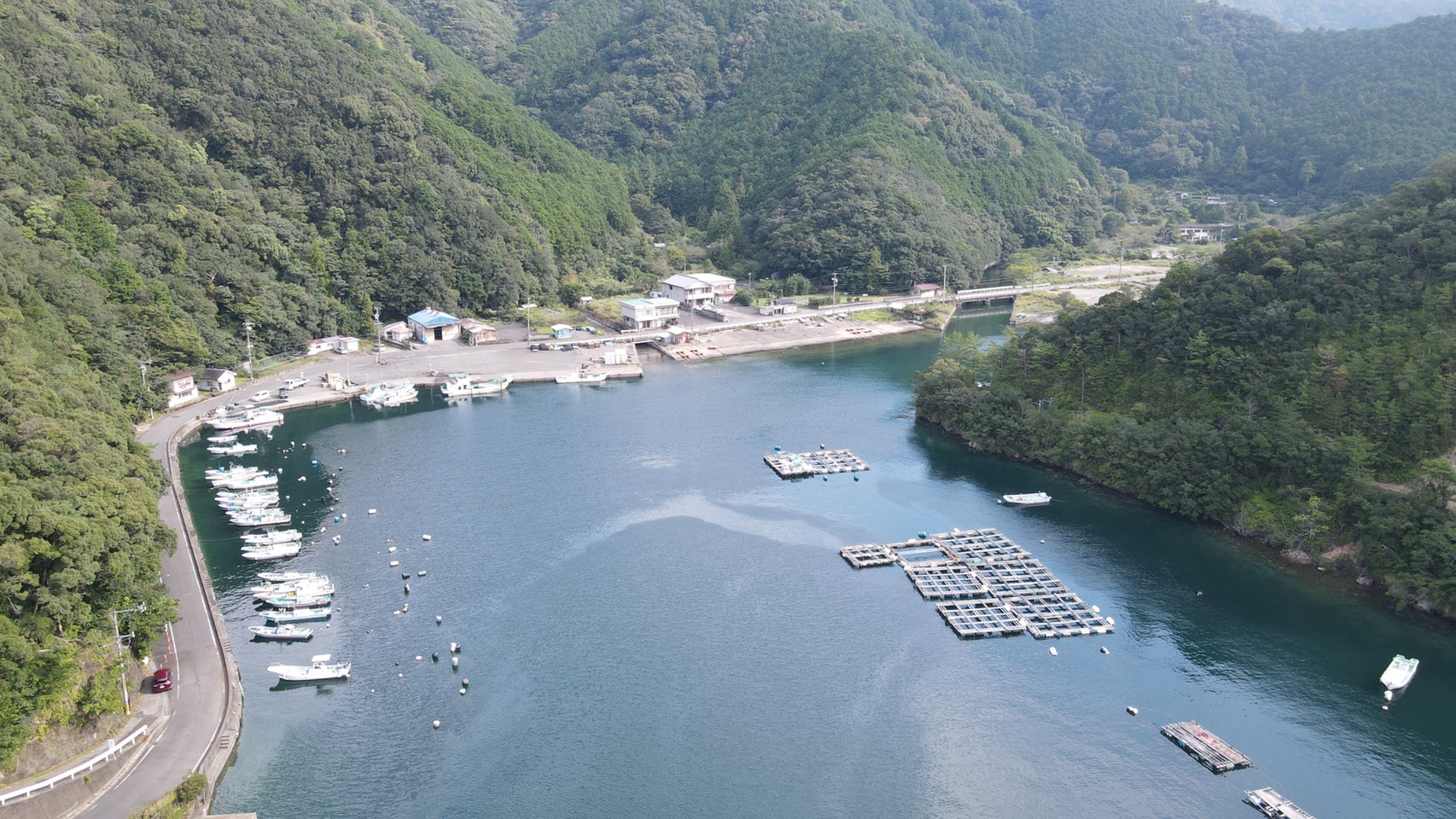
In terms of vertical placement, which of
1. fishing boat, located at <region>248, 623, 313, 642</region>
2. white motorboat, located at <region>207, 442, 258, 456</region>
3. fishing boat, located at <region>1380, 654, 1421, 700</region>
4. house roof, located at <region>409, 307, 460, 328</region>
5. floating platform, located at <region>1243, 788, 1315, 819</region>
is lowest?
floating platform, located at <region>1243, 788, 1315, 819</region>

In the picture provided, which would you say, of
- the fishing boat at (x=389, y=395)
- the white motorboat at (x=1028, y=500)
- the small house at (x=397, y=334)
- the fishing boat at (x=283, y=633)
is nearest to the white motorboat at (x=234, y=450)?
the fishing boat at (x=389, y=395)

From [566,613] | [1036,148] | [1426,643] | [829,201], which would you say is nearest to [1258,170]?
[1036,148]

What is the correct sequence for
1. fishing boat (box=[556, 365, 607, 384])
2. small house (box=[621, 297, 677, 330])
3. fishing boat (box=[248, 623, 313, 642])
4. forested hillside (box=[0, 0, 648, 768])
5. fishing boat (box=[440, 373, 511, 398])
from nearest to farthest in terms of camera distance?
forested hillside (box=[0, 0, 648, 768]) < fishing boat (box=[248, 623, 313, 642]) < fishing boat (box=[440, 373, 511, 398]) < fishing boat (box=[556, 365, 607, 384]) < small house (box=[621, 297, 677, 330])

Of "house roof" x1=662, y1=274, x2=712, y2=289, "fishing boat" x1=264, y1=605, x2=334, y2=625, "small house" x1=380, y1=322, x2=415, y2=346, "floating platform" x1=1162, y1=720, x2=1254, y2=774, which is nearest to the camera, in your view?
"floating platform" x1=1162, y1=720, x2=1254, y2=774

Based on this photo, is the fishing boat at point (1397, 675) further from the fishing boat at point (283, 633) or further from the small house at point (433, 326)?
the small house at point (433, 326)

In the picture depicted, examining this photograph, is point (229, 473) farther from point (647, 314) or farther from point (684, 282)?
point (684, 282)

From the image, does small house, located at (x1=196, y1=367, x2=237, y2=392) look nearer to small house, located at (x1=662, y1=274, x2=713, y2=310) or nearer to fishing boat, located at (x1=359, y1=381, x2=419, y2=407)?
fishing boat, located at (x1=359, y1=381, x2=419, y2=407)

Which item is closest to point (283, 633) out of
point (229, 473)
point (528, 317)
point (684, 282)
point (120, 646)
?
point (120, 646)

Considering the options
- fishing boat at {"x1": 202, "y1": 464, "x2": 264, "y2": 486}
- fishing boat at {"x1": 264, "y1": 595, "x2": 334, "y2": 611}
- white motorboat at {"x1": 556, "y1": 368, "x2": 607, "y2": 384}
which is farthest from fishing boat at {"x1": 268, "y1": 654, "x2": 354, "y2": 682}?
white motorboat at {"x1": 556, "y1": 368, "x2": 607, "y2": 384}
